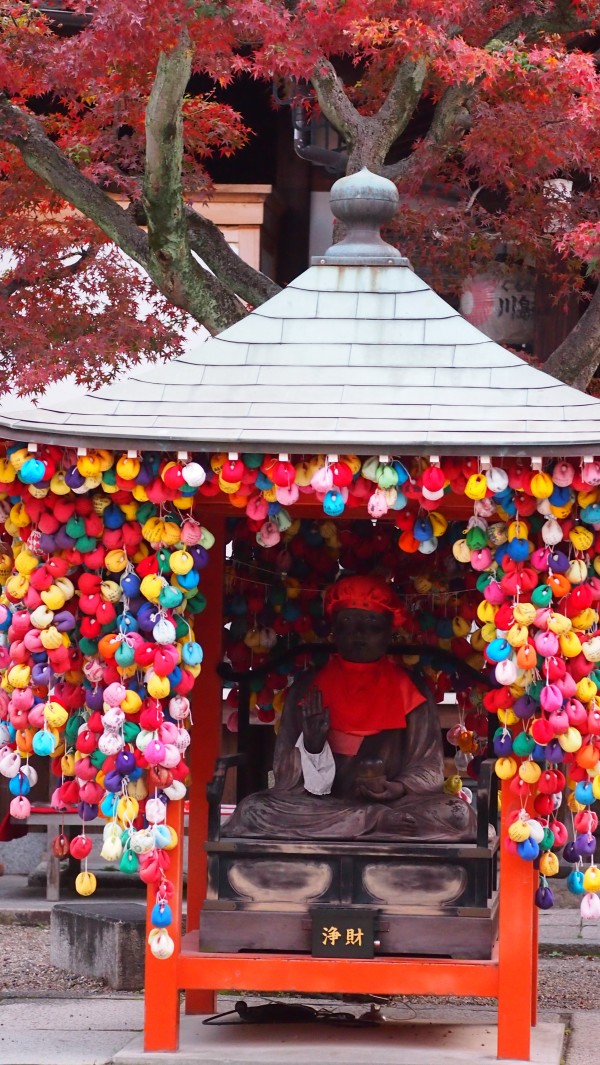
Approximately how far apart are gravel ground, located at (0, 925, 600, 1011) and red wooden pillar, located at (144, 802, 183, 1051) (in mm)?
1820

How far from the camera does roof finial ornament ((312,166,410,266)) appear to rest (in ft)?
20.3

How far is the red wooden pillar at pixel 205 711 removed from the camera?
6559 mm

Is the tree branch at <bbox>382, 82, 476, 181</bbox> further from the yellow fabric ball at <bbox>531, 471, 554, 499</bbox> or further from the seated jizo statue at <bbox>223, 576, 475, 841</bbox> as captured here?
the yellow fabric ball at <bbox>531, 471, 554, 499</bbox>

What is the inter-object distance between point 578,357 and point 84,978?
13.8 feet

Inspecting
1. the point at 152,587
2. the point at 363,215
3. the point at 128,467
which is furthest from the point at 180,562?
the point at 363,215

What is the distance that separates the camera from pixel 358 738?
21.0 ft

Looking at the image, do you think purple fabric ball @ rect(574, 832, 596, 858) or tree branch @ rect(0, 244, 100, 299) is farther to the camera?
tree branch @ rect(0, 244, 100, 299)

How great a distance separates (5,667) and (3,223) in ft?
12.8

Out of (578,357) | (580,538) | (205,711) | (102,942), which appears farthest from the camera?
(578,357)

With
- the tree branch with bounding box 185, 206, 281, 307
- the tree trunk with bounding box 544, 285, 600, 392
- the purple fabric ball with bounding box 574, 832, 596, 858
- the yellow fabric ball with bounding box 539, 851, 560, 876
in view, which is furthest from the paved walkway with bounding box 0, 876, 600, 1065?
the tree branch with bounding box 185, 206, 281, 307

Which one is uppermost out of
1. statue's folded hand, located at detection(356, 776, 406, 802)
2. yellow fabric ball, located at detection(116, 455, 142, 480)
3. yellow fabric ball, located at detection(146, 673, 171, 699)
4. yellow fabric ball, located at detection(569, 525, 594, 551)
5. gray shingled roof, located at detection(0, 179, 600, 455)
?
gray shingled roof, located at detection(0, 179, 600, 455)

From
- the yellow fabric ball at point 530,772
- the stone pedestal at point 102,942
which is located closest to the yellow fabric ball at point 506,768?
the yellow fabric ball at point 530,772

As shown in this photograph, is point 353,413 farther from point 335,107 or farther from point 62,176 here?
point 62,176

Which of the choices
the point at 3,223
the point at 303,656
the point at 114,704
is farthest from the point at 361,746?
the point at 3,223
